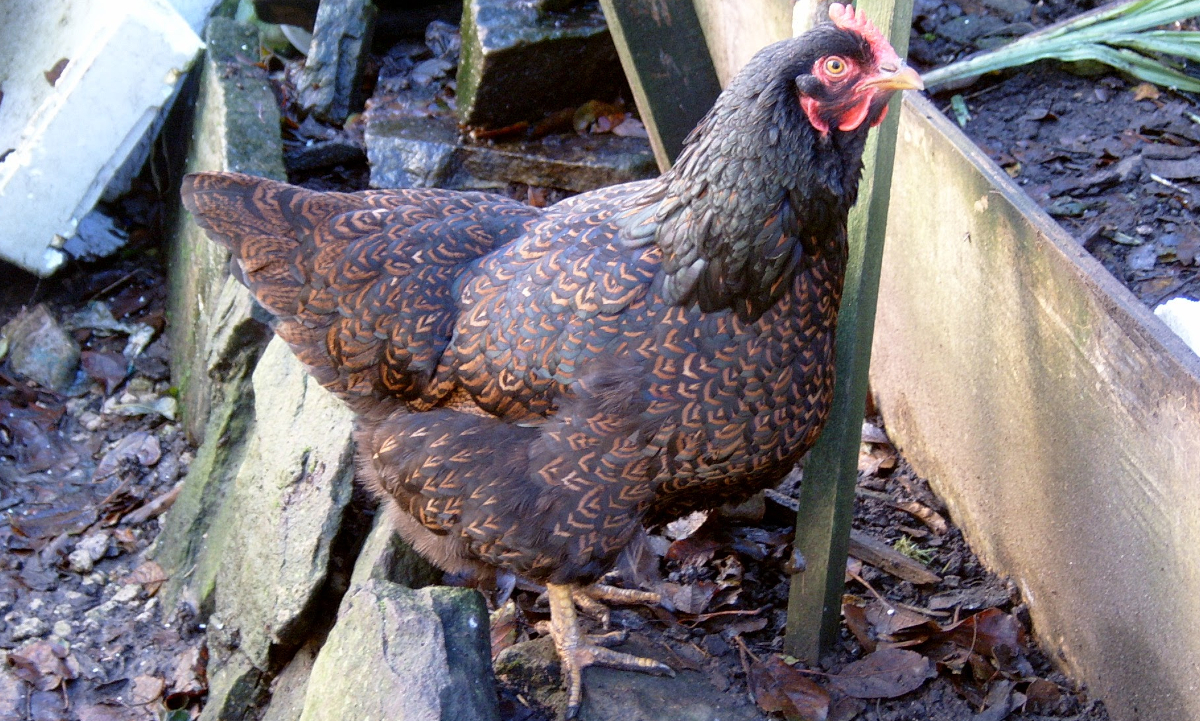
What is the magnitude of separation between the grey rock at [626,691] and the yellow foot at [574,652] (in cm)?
2

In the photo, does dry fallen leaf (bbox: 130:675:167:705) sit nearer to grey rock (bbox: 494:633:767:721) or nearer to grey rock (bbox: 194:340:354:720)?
grey rock (bbox: 194:340:354:720)

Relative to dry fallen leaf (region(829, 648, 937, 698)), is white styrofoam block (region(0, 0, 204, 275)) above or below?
above

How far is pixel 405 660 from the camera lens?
226cm

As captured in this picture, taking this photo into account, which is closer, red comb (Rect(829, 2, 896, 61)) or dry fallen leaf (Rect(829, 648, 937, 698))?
red comb (Rect(829, 2, 896, 61))

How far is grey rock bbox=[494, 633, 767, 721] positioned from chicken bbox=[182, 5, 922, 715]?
0.17 ft

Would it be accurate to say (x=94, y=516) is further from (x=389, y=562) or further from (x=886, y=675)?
(x=886, y=675)

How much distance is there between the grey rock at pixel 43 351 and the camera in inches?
185

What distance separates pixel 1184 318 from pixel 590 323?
1.37 m

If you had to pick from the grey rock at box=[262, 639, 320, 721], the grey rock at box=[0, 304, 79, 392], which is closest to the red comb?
the grey rock at box=[262, 639, 320, 721]

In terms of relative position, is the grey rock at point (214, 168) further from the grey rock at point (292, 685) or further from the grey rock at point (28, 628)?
the grey rock at point (292, 685)

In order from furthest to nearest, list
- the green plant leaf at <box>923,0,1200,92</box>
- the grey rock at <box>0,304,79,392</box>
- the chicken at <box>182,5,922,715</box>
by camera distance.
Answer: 1. the grey rock at <box>0,304,79,392</box>
2. the green plant leaf at <box>923,0,1200,92</box>
3. the chicken at <box>182,5,922,715</box>

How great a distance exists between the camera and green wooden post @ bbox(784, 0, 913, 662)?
2389 millimetres

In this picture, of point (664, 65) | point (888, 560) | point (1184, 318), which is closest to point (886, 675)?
point (888, 560)

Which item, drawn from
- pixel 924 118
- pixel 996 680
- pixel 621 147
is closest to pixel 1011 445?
pixel 996 680
